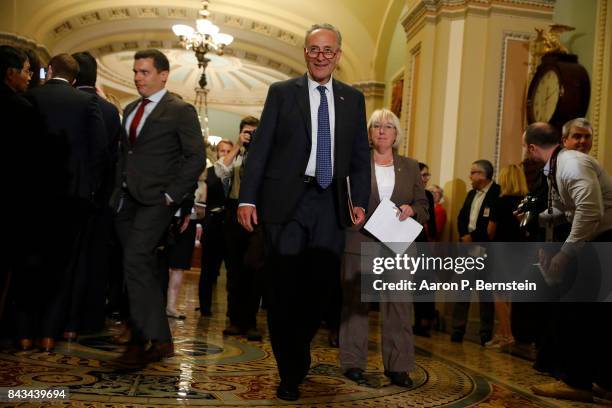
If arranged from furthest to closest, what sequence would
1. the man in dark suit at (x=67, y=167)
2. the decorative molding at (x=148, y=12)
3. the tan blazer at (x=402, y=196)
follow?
1. the decorative molding at (x=148, y=12)
2. the tan blazer at (x=402, y=196)
3. the man in dark suit at (x=67, y=167)

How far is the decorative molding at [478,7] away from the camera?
276 inches

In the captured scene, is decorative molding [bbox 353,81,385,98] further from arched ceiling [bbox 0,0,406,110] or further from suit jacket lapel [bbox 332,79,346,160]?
suit jacket lapel [bbox 332,79,346,160]

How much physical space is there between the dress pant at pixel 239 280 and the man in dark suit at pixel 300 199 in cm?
171

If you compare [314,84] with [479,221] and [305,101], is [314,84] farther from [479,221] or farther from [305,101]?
[479,221]

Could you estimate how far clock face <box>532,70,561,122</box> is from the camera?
6160 millimetres

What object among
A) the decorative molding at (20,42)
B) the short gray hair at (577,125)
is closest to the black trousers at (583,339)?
the short gray hair at (577,125)

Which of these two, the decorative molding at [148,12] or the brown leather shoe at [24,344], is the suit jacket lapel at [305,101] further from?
the decorative molding at [148,12]

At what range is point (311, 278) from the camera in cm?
279

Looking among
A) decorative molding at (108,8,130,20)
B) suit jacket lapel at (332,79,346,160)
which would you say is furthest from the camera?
decorative molding at (108,8,130,20)

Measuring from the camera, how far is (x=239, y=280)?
15.5ft

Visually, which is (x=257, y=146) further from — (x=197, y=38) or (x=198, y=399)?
A: (x=197, y=38)

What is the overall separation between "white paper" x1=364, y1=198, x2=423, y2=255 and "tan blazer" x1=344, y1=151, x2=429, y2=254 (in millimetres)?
86

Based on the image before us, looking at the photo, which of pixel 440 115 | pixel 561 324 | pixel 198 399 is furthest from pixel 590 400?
pixel 440 115

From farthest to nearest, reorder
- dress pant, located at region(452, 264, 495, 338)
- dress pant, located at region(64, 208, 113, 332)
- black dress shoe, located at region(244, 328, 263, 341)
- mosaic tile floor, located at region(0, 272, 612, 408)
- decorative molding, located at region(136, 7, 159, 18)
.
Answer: decorative molding, located at region(136, 7, 159, 18) → dress pant, located at region(452, 264, 495, 338) → black dress shoe, located at region(244, 328, 263, 341) → dress pant, located at region(64, 208, 113, 332) → mosaic tile floor, located at region(0, 272, 612, 408)
